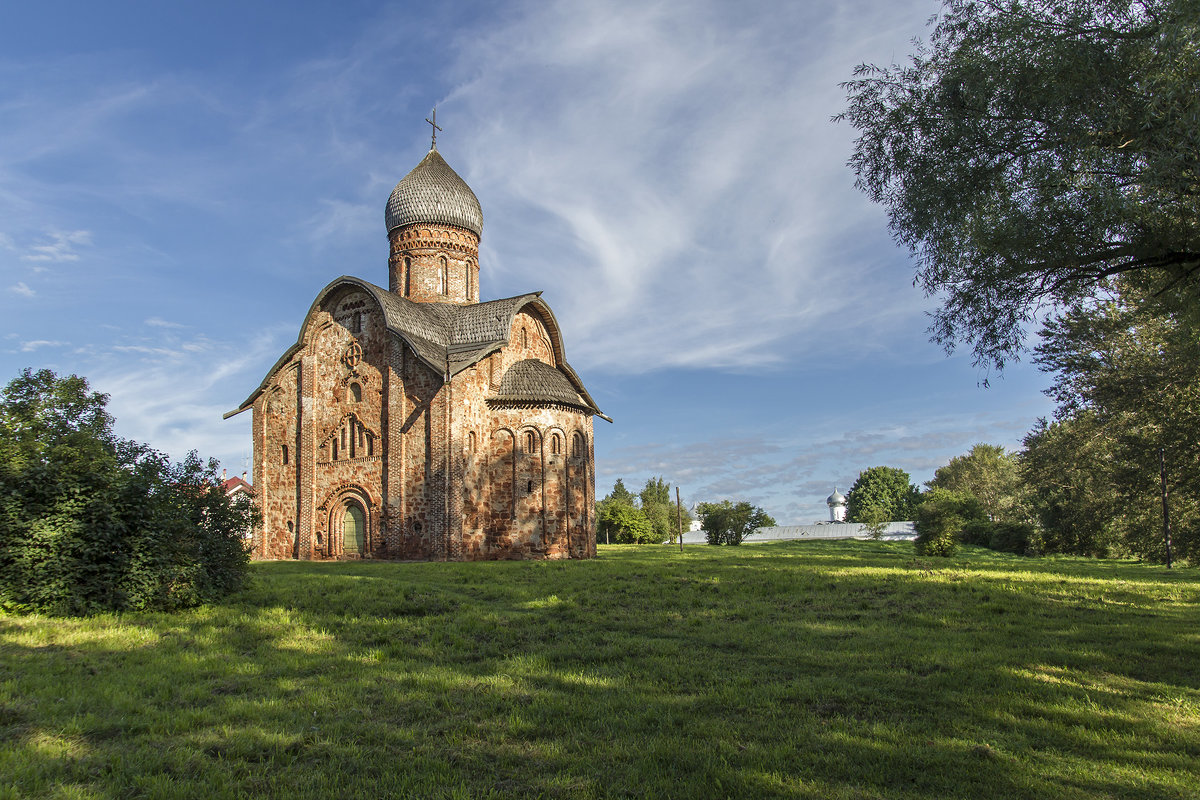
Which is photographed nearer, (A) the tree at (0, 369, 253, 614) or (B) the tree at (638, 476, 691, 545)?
(A) the tree at (0, 369, 253, 614)

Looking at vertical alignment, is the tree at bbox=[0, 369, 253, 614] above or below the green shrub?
above

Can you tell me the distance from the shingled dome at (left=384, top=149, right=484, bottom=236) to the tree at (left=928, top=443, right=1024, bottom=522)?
43.4 meters

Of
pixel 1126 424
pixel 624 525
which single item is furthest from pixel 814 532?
pixel 1126 424

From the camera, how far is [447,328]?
2780 centimetres

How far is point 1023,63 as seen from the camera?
362 inches

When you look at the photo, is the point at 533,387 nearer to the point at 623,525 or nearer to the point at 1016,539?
the point at 623,525

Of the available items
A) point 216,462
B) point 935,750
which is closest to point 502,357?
point 216,462

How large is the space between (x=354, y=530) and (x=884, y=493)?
73.3 metres

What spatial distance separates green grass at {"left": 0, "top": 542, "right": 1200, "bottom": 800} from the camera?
461cm

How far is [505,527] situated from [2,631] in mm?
17092

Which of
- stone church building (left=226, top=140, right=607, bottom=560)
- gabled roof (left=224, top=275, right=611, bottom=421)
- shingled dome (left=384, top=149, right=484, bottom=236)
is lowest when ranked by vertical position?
stone church building (left=226, top=140, right=607, bottom=560)

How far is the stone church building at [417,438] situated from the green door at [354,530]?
5 centimetres

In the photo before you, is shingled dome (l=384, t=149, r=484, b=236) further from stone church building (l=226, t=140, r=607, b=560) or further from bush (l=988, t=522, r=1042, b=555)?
bush (l=988, t=522, r=1042, b=555)

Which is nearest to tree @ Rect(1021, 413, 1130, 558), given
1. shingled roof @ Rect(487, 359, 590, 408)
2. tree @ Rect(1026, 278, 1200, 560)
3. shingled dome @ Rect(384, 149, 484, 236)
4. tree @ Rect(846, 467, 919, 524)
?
tree @ Rect(1026, 278, 1200, 560)
